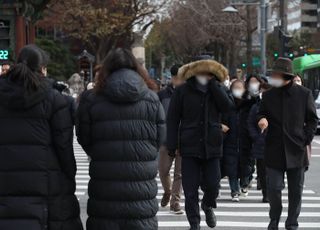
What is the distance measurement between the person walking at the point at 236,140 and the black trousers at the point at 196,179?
108 inches

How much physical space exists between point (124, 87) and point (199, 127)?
2.75 metres

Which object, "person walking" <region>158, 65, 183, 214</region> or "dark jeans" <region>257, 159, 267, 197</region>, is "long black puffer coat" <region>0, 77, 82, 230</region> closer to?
"person walking" <region>158, 65, 183, 214</region>

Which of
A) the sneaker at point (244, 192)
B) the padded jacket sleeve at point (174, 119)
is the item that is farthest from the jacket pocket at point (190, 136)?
the sneaker at point (244, 192)

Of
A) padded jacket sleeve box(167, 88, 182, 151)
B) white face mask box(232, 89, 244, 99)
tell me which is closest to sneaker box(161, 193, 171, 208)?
white face mask box(232, 89, 244, 99)

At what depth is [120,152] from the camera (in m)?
5.43

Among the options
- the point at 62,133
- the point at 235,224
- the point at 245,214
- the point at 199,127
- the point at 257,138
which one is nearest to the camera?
the point at 62,133

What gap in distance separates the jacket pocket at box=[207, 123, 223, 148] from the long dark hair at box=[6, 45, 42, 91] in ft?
10.3

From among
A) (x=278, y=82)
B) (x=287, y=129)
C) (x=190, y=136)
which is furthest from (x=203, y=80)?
(x=287, y=129)

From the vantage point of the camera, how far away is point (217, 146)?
26.6ft

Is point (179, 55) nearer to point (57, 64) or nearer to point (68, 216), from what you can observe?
point (57, 64)

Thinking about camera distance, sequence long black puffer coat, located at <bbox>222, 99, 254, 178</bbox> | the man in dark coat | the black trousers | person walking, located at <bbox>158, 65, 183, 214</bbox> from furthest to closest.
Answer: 1. long black puffer coat, located at <bbox>222, 99, 254, 178</bbox>
2. person walking, located at <bbox>158, 65, 183, 214</bbox>
3. the black trousers
4. the man in dark coat

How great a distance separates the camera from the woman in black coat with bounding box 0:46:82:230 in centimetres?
514

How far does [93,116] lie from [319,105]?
70.8ft

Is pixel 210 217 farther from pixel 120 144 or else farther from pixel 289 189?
pixel 120 144
